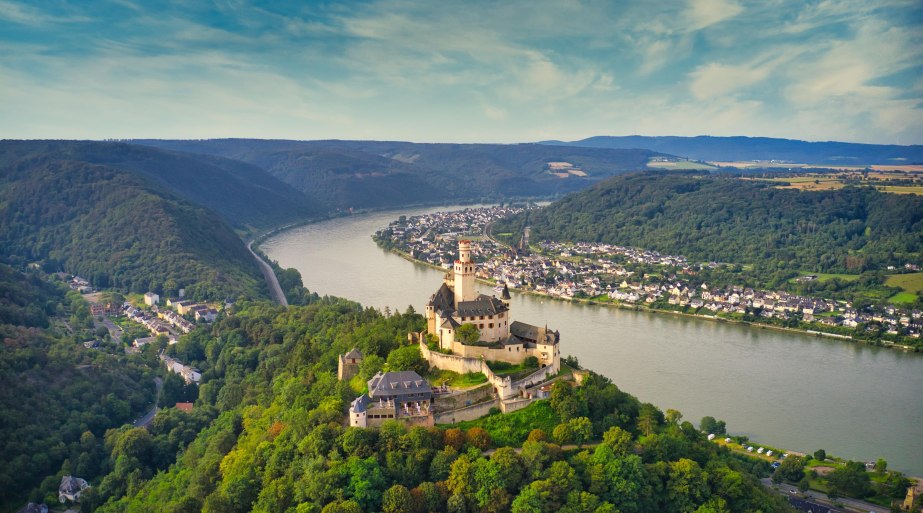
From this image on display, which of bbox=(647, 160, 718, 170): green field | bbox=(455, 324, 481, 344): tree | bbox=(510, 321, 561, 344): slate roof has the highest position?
bbox=(647, 160, 718, 170): green field

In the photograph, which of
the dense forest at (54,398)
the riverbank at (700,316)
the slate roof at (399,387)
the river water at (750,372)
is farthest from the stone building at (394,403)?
the riverbank at (700,316)

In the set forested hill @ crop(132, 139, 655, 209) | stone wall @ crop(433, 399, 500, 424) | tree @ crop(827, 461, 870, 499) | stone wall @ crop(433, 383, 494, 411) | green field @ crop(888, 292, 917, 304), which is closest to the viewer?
stone wall @ crop(433, 399, 500, 424)

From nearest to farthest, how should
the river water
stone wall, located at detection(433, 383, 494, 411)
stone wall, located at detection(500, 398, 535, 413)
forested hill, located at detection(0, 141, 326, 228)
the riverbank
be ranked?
stone wall, located at detection(433, 383, 494, 411), stone wall, located at detection(500, 398, 535, 413), the river water, the riverbank, forested hill, located at detection(0, 141, 326, 228)

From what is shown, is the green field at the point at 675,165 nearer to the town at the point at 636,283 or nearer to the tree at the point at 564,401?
the town at the point at 636,283

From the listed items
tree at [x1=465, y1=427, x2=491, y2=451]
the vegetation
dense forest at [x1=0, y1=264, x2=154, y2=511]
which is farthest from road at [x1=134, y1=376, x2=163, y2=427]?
tree at [x1=465, y1=427, x2=491, y2=451]

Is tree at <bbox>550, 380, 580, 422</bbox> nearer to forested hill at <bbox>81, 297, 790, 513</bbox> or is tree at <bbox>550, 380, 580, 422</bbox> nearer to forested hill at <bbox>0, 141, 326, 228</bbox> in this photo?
forested hill at <bbox>81, 297, 790, 513</bbox>

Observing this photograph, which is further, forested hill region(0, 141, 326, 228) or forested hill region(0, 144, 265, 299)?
forested hill region(0, 141, 326, 228)

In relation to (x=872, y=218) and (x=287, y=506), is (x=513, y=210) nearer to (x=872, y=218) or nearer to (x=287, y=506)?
(x=872, y=218)
